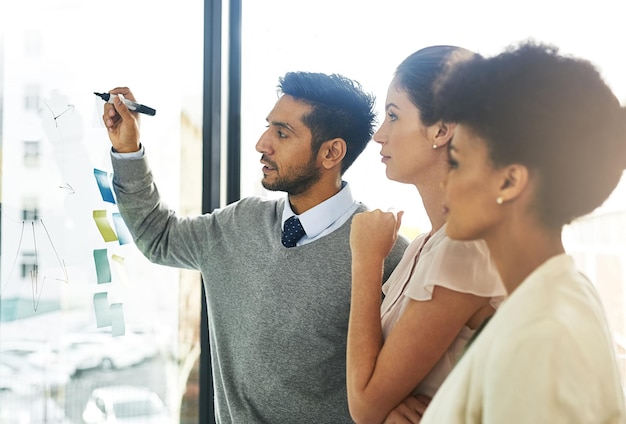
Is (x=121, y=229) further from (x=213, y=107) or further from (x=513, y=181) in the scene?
(x=513, y=181)

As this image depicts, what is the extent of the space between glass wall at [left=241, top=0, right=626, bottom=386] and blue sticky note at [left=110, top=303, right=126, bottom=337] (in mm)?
653

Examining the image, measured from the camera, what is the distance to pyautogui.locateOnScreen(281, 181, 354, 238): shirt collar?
150cm

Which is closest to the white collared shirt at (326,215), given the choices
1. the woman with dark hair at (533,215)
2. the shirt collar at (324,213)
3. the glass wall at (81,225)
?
the shirt collar at (324,213)

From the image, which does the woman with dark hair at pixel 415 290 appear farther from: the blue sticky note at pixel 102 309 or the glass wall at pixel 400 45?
the blue sticky note at pixel 102 309

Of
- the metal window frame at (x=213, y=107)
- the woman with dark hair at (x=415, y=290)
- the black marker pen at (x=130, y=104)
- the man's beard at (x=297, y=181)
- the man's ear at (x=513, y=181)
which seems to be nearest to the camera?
the man's ear at (x=513, y=181)

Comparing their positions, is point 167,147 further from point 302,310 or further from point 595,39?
point 595,39

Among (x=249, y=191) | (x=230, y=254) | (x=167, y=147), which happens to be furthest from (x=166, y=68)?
(x=230, y=254)

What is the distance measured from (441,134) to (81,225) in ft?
2.78

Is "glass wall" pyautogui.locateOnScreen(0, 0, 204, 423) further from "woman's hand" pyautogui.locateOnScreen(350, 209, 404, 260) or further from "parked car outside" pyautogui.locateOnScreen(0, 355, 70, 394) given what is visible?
"woman's hand" pyautogui.locateOnScreen(350, 209, 404, 260)

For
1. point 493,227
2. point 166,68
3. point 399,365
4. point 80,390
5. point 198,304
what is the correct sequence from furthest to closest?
point 198,304 → point 166,68 → point 80,390 → point 399,365 → point 493,227

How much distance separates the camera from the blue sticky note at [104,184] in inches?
60.4

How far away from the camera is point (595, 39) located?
1.75 meters

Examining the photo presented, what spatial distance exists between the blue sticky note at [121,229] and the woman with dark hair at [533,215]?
3.25ft

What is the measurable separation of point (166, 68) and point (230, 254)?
634mm
